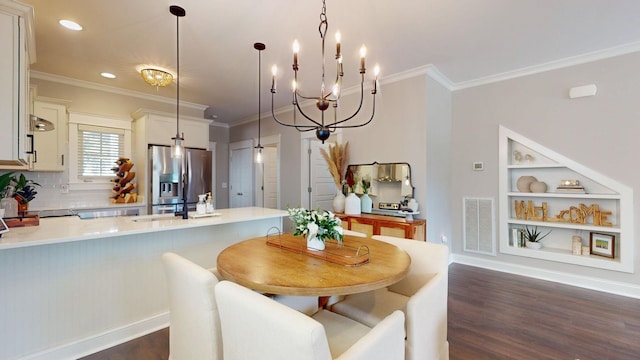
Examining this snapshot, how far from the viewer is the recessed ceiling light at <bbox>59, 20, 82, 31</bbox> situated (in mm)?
2464

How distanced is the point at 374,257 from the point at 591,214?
3272 mm

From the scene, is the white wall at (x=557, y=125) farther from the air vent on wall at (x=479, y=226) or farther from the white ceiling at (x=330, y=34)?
the white ceiling at (x=330, y=34)

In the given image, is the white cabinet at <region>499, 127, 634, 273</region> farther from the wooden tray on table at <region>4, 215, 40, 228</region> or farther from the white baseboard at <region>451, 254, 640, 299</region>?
the wooden tray on table at <region>4, 215, 40, 228</region>

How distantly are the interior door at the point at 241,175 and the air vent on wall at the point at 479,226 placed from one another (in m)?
4.33

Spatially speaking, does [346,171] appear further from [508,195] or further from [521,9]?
[521,9]

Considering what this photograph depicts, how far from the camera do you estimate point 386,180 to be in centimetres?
387

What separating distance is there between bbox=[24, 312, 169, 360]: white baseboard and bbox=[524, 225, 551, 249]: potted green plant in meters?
4.32

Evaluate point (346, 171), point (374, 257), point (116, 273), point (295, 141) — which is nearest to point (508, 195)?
point (346, 171)

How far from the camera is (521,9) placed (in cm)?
229

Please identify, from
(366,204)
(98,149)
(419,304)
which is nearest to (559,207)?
(366,204)

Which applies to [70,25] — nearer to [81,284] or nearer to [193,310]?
[81,284]

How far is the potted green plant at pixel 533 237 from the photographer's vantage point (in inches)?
141

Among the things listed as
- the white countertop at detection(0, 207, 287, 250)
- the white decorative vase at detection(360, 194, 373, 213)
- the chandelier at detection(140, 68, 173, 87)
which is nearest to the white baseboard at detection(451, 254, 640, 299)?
the white decorative vase at detection(360, 194, 373, 213)

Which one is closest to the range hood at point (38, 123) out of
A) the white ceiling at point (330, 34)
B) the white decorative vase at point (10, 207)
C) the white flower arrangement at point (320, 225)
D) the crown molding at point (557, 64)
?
the white decorative vase at point (10, 207)
